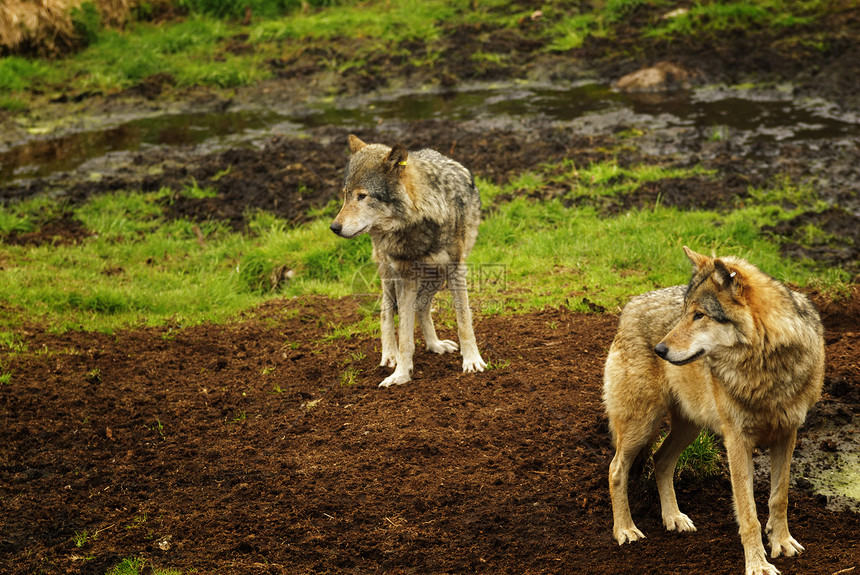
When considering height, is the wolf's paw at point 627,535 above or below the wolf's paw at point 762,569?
below

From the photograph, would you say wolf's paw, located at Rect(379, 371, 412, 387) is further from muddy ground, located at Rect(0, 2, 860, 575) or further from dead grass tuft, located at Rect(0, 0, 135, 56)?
dead grass tuft, located at Rect(0, 0, 135, 56)

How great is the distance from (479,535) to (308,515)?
41.5 inches

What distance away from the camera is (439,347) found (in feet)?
22.8

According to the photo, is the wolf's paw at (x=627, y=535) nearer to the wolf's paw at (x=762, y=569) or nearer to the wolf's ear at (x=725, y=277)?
the wolf's paw at (x=762, y=569)

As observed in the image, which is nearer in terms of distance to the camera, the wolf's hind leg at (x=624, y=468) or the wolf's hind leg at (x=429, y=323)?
the wolf's hind leg at (x=624, y=468)

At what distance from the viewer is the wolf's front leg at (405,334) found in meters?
6.30

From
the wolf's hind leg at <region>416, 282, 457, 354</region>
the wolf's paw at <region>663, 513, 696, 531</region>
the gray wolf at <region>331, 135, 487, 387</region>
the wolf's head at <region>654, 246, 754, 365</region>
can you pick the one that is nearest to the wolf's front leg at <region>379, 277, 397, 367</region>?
the gray wolf at <region>331, 135, 487, 387</region>

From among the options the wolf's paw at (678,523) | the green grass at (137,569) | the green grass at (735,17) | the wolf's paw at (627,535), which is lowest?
the wolf's paw at (678,523)

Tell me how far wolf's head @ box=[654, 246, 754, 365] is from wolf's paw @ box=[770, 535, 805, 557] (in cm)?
116

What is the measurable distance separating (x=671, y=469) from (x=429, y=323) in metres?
2.73

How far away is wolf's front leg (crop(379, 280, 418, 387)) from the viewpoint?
20.7ft

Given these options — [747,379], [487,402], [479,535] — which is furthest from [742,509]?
[487,402]

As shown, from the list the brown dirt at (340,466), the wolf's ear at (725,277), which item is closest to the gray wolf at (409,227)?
the brown dirt at (340,466)

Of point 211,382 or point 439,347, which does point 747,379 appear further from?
point 211,382
